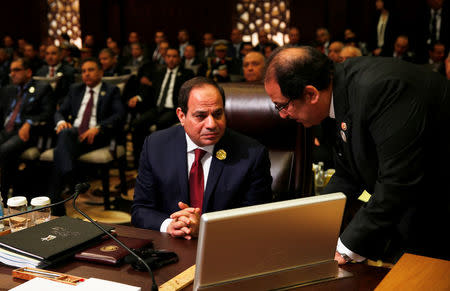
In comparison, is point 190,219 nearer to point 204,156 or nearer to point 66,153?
point 204,156

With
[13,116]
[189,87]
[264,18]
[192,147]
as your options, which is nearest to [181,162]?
[192,147]

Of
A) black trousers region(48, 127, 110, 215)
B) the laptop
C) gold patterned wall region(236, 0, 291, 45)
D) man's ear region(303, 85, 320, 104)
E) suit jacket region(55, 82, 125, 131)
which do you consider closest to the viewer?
the laptop

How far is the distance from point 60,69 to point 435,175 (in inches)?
229

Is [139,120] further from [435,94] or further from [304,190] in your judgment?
[435,94]

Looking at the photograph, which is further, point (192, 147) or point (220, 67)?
point (220, 67)

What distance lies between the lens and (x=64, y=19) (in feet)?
39.2

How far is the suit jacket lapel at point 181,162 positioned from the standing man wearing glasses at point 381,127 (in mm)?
589

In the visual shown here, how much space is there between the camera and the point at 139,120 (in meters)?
4.90

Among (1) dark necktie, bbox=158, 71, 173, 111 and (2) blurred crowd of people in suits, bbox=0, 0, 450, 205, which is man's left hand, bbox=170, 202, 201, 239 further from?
(1) dark necktie, bbox=158, 71, 173, 111

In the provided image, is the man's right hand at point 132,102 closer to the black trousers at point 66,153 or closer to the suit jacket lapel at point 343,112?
the black trousers at point 66,153

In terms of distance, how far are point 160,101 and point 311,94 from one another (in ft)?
13.3

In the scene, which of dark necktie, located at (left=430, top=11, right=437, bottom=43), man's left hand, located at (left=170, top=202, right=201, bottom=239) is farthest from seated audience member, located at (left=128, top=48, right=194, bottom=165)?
dark necktie, located at (left=430, top=11, right=437, bottom=43)

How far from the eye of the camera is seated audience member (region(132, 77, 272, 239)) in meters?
1.90

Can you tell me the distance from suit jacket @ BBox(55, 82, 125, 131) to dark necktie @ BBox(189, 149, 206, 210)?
83.2 inches
